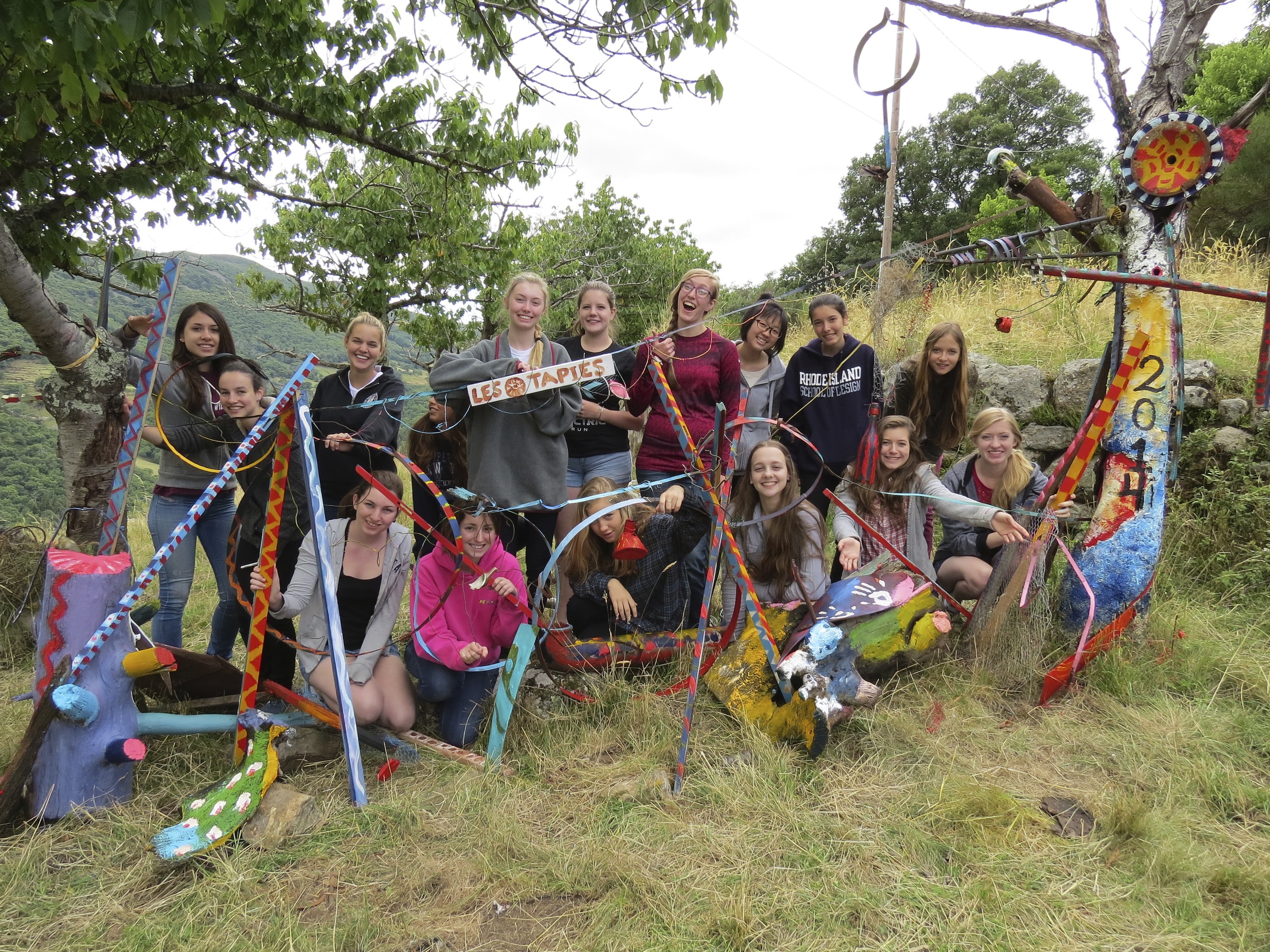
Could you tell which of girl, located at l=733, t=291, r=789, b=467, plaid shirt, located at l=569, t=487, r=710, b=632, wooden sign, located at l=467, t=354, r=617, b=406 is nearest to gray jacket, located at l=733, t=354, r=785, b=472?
girl, located at l=733, t=291, r=789, b=467

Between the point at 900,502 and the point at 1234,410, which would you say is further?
the point at 1234,410

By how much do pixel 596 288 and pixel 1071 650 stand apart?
2.88m

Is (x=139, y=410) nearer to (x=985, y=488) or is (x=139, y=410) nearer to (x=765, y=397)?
(x=765, y=397)

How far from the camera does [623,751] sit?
2.92 m

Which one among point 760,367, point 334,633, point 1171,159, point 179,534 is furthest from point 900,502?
point 179,534

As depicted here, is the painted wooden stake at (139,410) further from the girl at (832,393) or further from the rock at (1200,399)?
the rock at (1200,399)

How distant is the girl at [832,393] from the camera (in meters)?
3.84

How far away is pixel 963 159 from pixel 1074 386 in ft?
70.3

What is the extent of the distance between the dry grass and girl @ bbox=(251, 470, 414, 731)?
321 mm

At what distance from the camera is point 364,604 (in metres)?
3.10

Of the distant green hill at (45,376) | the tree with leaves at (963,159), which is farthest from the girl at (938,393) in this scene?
the tree with leaves at (963,159)

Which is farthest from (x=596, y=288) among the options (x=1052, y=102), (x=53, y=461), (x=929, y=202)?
(x=1052, y=102)

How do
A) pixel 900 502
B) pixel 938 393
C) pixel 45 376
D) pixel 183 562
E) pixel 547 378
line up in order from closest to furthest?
pixel 547 378 < pixel 183 562 < pixel 900 502 < pixel 45 376 < pixel 938 393

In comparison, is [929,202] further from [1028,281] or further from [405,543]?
[405,543]
